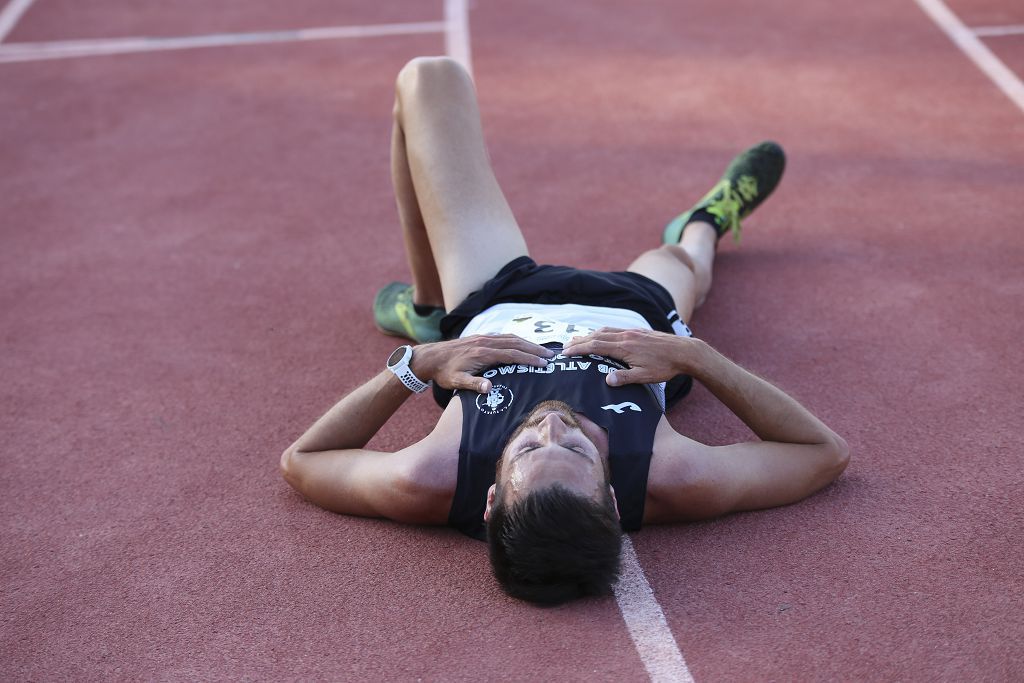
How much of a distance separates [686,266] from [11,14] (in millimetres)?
6317

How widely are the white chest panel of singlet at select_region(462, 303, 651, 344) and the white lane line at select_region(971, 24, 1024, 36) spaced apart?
4503mm

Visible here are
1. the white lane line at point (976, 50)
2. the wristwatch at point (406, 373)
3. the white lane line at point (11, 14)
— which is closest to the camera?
the wristwatch at point (406, 373)

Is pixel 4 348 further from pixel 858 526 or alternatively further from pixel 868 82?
pixel 868 82

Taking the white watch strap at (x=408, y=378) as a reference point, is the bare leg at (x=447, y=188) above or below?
above

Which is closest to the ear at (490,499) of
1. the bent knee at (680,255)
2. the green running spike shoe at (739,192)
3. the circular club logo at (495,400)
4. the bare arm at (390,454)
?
the bare arm at (390,454)

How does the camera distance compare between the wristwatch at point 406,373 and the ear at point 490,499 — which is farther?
the wristwatch at point 406,373

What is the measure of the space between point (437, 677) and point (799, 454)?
120 cm

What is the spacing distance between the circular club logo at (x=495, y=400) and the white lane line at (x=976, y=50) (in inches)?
162

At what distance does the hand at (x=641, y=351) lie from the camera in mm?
3100

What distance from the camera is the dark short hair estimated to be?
2.65m

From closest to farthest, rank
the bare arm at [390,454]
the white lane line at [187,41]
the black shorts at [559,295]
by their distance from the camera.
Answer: the bare arm at [390,454] → the black shorts at [559,295] → the white lane line at [187,41]

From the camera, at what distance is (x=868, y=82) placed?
624 cm

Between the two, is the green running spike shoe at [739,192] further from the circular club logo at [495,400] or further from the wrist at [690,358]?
the circular club logo at [495,400]

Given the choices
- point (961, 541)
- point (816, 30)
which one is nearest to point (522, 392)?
point (961, 541)
